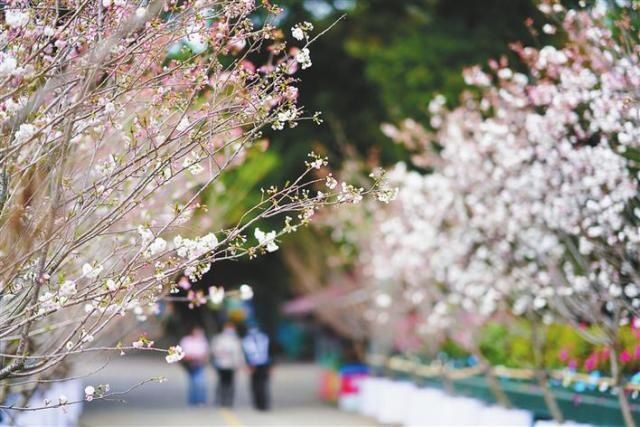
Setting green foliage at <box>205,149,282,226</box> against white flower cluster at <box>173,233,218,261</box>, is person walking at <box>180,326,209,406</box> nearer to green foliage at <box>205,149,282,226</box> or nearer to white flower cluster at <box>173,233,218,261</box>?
green foliage at <box>205,149,282,226</box>

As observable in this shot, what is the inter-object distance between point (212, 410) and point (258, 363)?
5.06ft

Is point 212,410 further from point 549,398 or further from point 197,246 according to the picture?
point 197,246

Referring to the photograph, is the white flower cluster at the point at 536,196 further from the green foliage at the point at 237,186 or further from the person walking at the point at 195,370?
the person walking at the point at 195,370

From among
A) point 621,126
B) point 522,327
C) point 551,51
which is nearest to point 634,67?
point 621,126

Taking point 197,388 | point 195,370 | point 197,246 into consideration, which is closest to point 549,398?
point 197,246

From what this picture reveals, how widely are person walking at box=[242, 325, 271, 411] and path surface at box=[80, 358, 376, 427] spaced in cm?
31

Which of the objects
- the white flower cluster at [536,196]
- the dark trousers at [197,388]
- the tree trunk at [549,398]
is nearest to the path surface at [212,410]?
the dark trousers at [197,388]

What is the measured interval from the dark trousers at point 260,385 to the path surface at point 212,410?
24 cm

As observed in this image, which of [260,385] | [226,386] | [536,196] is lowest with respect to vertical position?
[260,385]

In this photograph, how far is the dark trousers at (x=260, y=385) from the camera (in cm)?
2159

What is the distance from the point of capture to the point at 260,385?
851 inches

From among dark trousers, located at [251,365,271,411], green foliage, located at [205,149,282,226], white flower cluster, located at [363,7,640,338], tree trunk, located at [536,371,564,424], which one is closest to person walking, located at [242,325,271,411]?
dark trousers, located at [251,365,271,411]

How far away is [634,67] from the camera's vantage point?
985 cm

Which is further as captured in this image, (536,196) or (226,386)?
(226,386)
